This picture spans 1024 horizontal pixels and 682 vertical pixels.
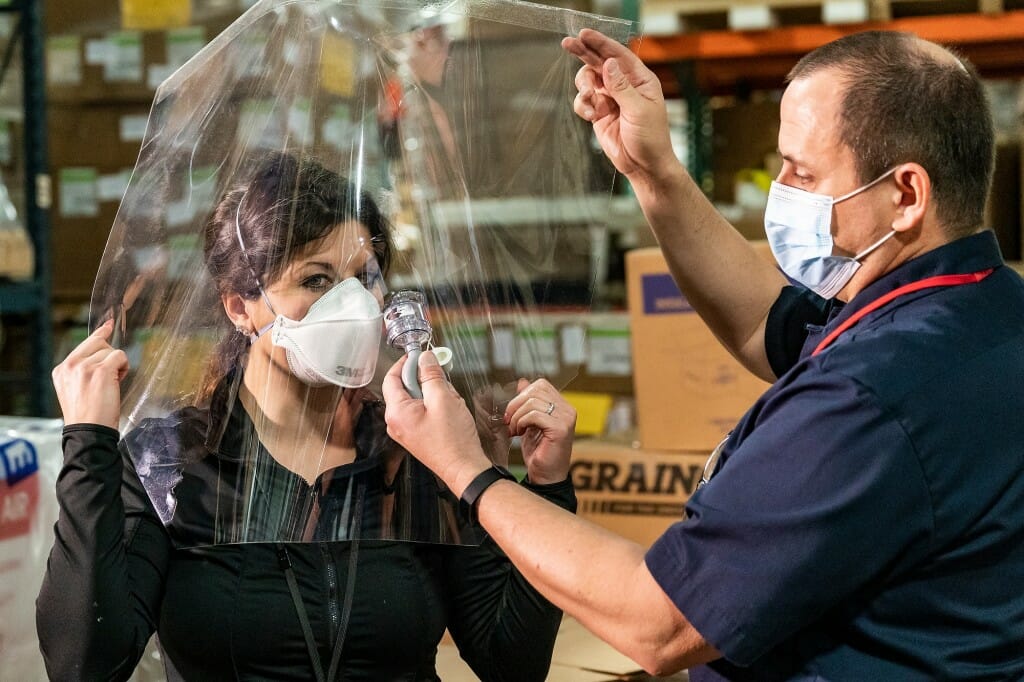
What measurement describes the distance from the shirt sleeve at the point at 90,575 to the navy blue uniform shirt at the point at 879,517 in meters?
0.73

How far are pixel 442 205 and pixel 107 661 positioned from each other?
765 mm

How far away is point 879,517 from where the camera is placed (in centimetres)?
117

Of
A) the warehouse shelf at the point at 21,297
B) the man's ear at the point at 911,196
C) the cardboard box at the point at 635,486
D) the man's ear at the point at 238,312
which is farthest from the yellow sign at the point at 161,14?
the man's ear at the point at 911,196

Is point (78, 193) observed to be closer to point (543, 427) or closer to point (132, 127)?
point (132, 127)

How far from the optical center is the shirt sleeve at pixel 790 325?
6.04 ft

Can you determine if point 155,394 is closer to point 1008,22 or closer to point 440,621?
point 440,621

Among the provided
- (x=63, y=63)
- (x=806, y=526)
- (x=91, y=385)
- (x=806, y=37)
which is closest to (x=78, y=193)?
(x=63, y=63)

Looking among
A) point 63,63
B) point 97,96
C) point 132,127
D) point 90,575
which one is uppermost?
point 63,63

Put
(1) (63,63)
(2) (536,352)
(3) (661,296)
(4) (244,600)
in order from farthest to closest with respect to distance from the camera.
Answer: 1. (1) (63,63)
2. (3) (661,296)
3. (2) (536,352)
4. (4) (244,600)

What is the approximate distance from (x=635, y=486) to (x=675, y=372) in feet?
1.03

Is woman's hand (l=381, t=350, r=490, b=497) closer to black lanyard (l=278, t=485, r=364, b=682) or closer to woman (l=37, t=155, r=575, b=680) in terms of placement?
woman (l=37, t=155, r=575, b=680)

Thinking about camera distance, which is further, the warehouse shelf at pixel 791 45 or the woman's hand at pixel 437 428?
the warehouse shelf at pixel 791 45

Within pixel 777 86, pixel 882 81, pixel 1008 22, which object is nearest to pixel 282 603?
pixel 882 81

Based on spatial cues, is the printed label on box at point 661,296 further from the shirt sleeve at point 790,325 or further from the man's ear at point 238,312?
the man's ear at point 238,312
